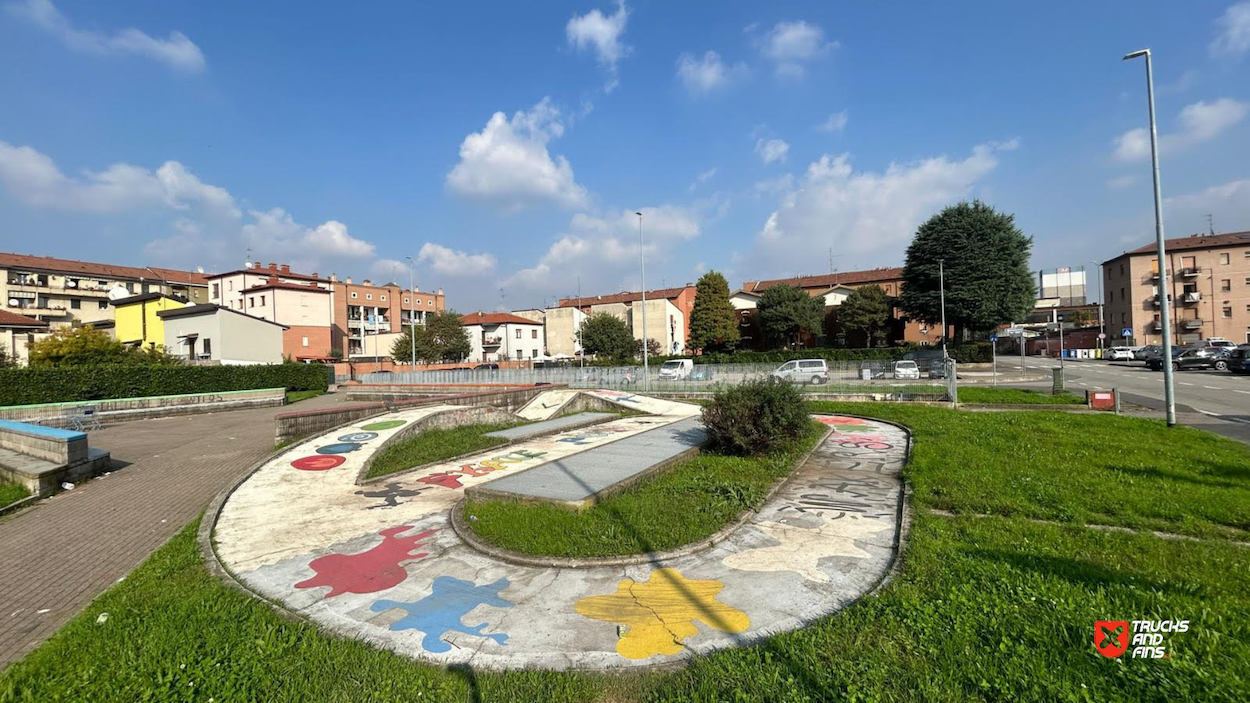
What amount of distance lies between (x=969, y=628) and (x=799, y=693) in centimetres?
152

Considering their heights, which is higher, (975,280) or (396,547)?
(975,280)

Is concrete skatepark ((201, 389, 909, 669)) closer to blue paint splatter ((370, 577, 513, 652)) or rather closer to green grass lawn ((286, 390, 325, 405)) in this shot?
blue paint splatter ((370, 577, 513, 652))

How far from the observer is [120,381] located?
26109mm

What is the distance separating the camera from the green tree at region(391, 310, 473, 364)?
5278 cm

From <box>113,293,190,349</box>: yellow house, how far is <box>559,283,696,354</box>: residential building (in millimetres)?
40796

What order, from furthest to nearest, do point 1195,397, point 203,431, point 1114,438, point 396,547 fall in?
point 1195,397, point 203,431, point 1114,438, point 396,547

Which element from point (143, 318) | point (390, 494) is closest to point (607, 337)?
point (143, 318)

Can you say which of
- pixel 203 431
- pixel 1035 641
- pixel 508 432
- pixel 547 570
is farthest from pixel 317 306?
pixel 1035 641

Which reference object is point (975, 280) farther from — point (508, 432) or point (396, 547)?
point (396, 547)

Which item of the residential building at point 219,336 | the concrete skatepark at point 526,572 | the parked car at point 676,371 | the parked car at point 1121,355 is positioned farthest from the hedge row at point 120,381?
the parked car at point 1121,355

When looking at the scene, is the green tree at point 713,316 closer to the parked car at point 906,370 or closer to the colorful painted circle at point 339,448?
the parked car at point 906,370

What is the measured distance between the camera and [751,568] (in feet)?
17.7

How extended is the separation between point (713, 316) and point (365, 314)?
46577 mm

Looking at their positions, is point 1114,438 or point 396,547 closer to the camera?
point 396,547
